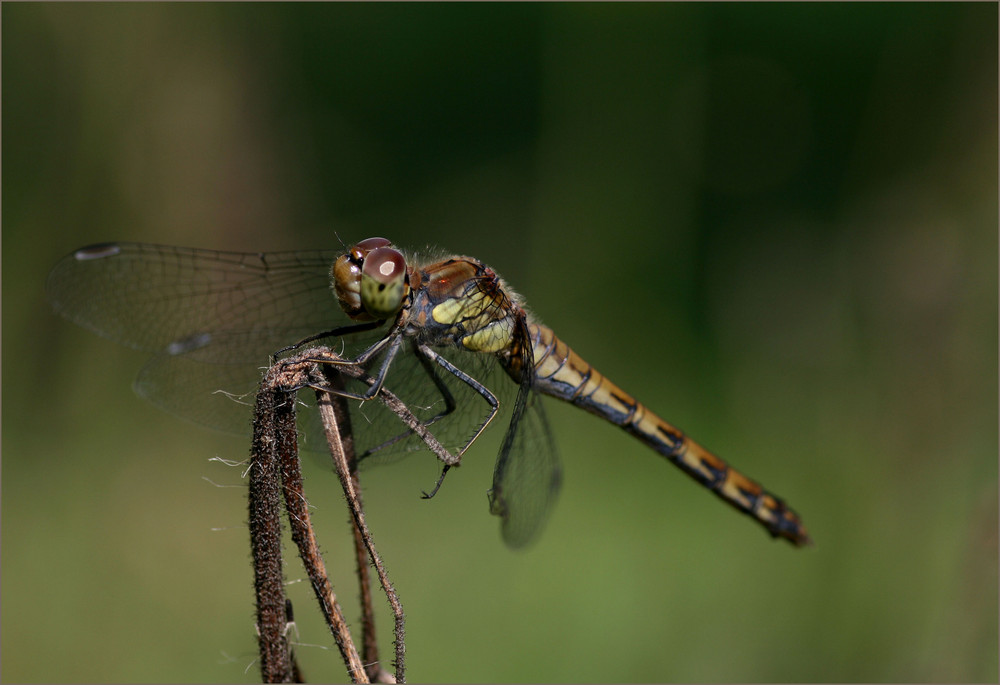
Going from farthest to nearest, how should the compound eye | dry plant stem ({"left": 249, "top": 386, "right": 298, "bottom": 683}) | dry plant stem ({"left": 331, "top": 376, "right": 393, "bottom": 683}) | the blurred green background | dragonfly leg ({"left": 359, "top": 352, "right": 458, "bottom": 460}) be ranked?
the blurred green background
dragonfly leg ({"left": 359, "top": 352, "right": 458, "bottom": 460})
the compound eye
dry plant stem ({"left": 331, "top": 376, "right": 393, "bottom": 683})
dry plant stem ({"left": 249, "top": 386, "right": 298, "bottom": 683})

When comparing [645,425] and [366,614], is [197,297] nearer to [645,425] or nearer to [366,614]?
[366,614]

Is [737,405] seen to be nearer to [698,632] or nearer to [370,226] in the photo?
[698,632]

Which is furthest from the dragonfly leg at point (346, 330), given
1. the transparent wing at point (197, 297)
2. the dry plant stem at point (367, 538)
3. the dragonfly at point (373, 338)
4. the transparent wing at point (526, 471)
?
the dry plant stem at point (367, 538)

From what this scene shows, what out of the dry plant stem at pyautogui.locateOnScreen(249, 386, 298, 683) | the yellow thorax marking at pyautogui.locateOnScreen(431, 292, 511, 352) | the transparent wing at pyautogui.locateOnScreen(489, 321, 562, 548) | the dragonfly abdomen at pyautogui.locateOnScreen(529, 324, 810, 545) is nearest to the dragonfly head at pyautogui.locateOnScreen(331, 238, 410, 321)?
the yellow thorax marking at pyautogui.locateOnScreen(431, 292, 511, 352)

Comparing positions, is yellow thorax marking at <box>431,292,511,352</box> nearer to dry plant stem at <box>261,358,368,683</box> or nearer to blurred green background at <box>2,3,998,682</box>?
dry plant stem at <box>261,358,368,683</box>

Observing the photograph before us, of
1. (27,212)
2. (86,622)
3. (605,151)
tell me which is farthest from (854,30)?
(86,622)
